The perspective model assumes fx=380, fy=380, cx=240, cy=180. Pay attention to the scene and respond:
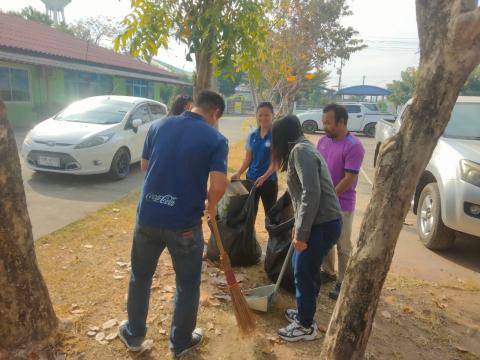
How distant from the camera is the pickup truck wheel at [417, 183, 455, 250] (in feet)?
14.8

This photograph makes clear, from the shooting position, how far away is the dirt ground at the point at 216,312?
107 inches

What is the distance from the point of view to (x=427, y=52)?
172 centimetres

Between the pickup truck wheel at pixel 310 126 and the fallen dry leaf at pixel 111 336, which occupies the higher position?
the pickup truck wheel at pixel 310 126

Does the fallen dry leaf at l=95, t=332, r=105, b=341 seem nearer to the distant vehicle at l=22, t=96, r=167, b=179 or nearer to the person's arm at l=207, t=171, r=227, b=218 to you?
the person's arm at l=207, t=171, r=227, b=218

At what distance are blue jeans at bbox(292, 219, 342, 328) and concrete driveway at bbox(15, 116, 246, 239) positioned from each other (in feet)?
10.4

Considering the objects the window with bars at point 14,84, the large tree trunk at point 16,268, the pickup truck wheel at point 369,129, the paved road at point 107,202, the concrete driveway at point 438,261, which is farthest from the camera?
the pickup truck wheel at point 369,129

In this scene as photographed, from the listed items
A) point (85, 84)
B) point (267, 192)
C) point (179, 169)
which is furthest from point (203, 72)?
point (85, 84)

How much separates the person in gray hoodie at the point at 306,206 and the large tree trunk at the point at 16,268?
1608 mm

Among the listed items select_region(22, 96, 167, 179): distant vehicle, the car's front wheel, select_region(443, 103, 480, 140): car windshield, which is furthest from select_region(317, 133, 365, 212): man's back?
the car's front wheel

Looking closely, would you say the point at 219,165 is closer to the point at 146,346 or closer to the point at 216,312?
the point at 146,346

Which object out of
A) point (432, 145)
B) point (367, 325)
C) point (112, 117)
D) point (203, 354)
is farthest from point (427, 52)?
point (112, 117)

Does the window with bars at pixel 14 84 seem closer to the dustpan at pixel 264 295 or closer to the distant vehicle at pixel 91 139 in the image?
the distant vehicle at pixel 91 139

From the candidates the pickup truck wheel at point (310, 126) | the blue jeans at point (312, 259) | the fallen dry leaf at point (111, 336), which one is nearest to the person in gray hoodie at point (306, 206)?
the blue jeans at point (312, 259)

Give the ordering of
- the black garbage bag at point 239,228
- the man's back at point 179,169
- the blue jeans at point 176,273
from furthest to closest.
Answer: the black garbage bag at point 239,228 < the blue jeans at point 176,273 < the man's back at point 179,169
